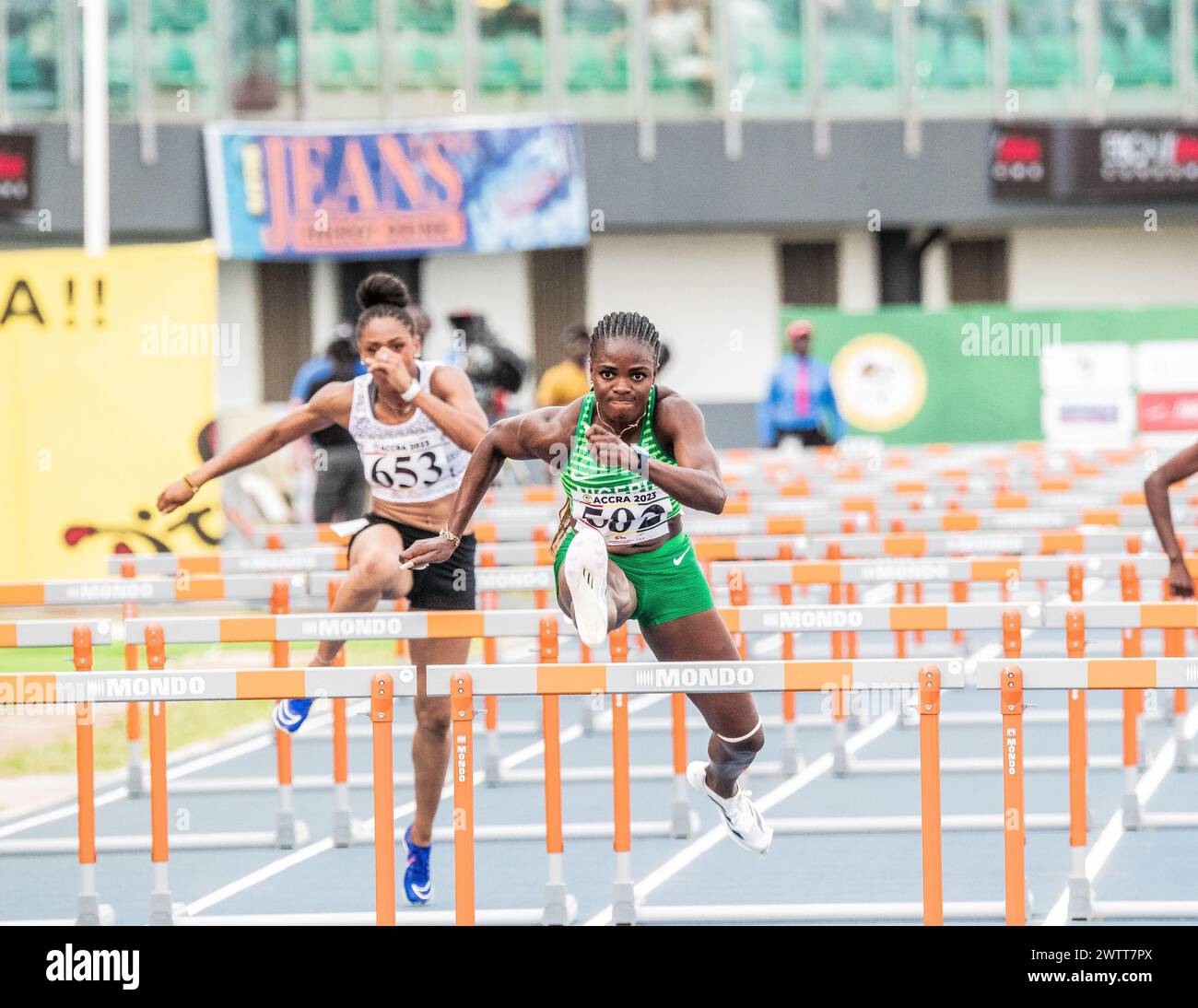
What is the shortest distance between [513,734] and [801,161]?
18.8 meters

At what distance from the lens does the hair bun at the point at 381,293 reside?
24.2 ft

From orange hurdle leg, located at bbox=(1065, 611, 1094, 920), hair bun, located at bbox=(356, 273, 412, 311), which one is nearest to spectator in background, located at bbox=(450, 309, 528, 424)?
hair bun, located at bbox=(356, 273, 412, 311)

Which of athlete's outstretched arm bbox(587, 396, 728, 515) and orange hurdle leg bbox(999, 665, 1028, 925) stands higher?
athlete's outstretched arm bbox(587, 396, 728, 515)

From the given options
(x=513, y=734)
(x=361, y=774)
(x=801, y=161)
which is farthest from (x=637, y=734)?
(x=801, y=161)

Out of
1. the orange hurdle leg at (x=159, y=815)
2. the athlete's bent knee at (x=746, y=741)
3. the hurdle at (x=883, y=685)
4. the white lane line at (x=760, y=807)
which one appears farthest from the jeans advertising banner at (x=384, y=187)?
the hurdle at (x=883, y=685)

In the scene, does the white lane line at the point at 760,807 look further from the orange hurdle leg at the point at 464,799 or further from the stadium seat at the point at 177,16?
the stadium seat at the point at 177,16

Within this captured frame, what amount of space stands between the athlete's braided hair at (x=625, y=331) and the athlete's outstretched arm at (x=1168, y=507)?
9.39 ft

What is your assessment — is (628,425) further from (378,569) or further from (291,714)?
(291,714)

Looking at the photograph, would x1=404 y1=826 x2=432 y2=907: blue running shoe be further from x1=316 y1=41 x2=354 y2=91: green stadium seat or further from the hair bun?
x1=316 y1=41 x2=354 y2=91: green stadium seat

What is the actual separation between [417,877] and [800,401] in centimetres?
1186

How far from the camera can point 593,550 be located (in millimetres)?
5816

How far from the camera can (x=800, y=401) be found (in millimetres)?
18750

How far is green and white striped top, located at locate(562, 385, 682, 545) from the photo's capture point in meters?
6.00
